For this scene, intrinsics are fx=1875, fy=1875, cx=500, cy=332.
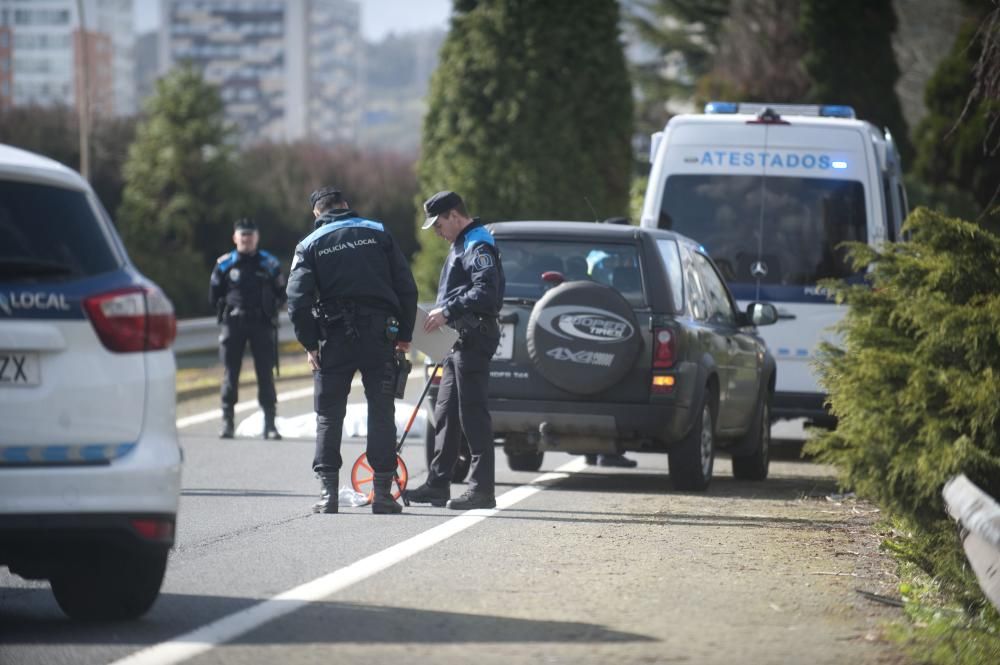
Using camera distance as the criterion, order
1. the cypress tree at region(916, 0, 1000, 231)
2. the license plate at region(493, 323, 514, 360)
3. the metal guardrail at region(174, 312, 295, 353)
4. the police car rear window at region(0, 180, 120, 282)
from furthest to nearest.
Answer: the cypress tree at region(916, 0, 1000, 231)
the metal guardrail at region(174, 312, 295, 353)
the license plate at region(493, 323, 514, 360)
the police car rear window at region(0, 180, 120, 282)

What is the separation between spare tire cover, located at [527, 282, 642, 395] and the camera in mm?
11477

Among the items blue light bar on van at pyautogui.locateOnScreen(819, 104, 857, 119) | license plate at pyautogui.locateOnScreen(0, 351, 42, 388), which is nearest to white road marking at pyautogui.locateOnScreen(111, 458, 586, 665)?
license plate at pyautogui.locateOnScreen(0, 351, 42, 388)

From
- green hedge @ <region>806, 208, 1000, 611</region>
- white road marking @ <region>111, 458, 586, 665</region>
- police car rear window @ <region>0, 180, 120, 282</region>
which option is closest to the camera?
white road marking @ <region>111, 458, 586, 665</region>

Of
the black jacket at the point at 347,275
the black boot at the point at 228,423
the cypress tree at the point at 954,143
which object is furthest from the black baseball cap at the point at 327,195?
the cypress tree at the point at 954,143

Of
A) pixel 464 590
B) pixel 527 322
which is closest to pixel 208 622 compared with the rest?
pixel 464 590

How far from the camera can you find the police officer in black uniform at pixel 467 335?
1049cm

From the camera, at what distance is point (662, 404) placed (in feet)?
38.1

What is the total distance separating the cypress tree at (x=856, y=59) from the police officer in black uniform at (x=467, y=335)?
113ft

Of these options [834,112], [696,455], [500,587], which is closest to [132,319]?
[500,587]

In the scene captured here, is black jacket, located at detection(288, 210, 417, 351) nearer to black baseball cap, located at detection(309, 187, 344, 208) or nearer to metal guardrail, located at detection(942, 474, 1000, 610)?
black baseball cap, located at detection(309, 187, 344, 208)

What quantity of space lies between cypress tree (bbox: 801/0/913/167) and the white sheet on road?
28.4 m

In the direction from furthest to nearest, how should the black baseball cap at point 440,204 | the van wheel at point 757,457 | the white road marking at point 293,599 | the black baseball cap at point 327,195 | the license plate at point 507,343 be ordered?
the van wheel at point 757,457 → the license plate at point 507,343 → the black baseball cap at point 440,204 → the black baseball cap at point 327,195 → the white road marking at point 293,599

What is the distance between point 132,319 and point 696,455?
6309mm

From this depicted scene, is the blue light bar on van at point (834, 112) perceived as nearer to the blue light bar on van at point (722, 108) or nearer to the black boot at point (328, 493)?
the blue light bar on van at point (722, 108)
